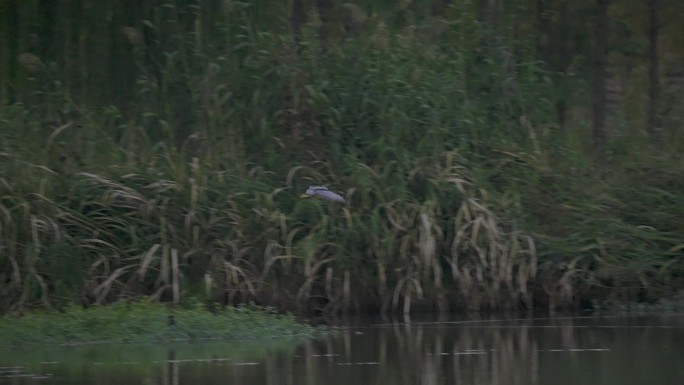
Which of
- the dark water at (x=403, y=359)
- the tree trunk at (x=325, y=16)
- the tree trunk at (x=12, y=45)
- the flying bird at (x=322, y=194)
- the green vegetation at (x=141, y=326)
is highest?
the tree trunk at (x=325, y=16)

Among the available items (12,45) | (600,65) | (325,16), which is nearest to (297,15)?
(325,16)

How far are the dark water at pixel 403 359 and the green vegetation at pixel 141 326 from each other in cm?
23

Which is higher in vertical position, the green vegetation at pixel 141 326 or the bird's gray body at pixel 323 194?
the bird's gray body at pixel 323 194

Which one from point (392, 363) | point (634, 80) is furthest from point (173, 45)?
point (634, 80)

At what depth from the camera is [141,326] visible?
1022 cm

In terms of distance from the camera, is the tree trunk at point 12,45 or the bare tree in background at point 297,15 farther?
the bare tree in background at point 297,15

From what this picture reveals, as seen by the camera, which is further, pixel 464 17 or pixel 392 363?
pixel 464 17

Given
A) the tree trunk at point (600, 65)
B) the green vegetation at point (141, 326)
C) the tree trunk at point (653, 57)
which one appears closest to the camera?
the green vegetation at point (141, 326)

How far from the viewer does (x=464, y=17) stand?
48.5ft

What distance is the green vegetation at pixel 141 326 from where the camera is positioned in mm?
10047

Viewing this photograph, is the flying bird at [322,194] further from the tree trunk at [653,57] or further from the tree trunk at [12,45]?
the tree trunk at [653,57]

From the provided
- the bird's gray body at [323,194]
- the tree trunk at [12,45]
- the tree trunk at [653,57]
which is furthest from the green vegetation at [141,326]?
the tree trunk at [653,57]

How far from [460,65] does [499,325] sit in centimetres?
385

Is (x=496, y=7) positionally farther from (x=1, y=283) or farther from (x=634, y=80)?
(x=1, y=283)
